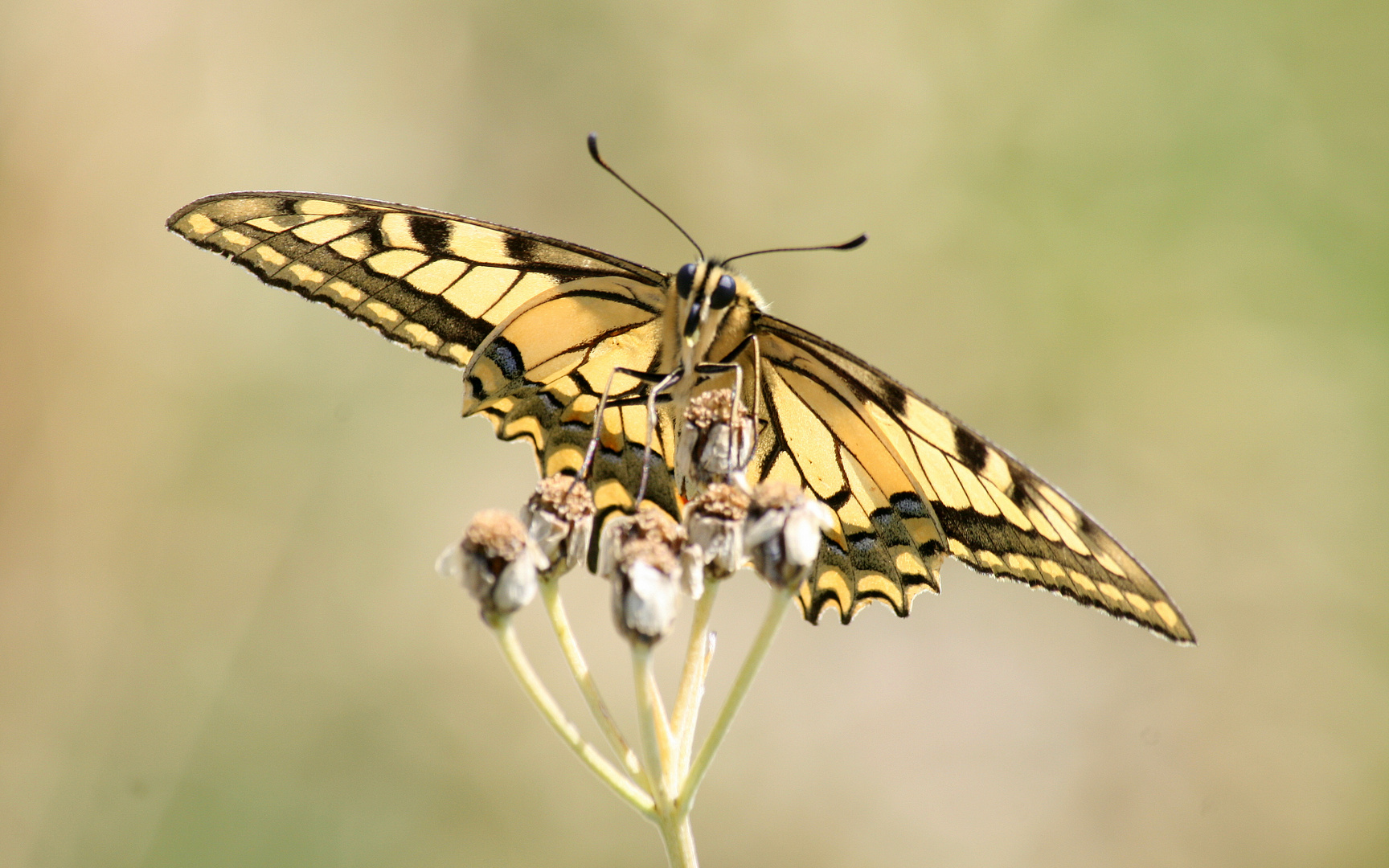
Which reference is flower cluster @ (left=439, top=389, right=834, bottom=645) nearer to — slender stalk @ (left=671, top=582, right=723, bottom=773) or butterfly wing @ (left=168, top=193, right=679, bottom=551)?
slender stalk @ (left=671, top=582, right=723, bottom=773)

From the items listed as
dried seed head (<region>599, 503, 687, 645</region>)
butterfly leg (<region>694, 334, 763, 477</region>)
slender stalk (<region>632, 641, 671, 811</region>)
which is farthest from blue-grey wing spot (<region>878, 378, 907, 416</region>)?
slender stalk (<region>632, 641, 671, 811</region>)

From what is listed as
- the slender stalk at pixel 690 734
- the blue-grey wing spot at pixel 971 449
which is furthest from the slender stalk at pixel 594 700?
the blue-grey wing spot at pixel 971 449

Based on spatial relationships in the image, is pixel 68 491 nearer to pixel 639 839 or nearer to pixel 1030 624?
pixel 639 839

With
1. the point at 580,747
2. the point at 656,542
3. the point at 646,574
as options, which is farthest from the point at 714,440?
the point at 580,747

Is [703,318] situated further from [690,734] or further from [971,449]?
[690,734]

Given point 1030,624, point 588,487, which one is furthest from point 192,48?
point 1030,624

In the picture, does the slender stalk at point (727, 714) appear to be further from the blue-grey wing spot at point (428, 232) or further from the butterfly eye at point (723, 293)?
the blue-grey wing spot at point (428, 232)
